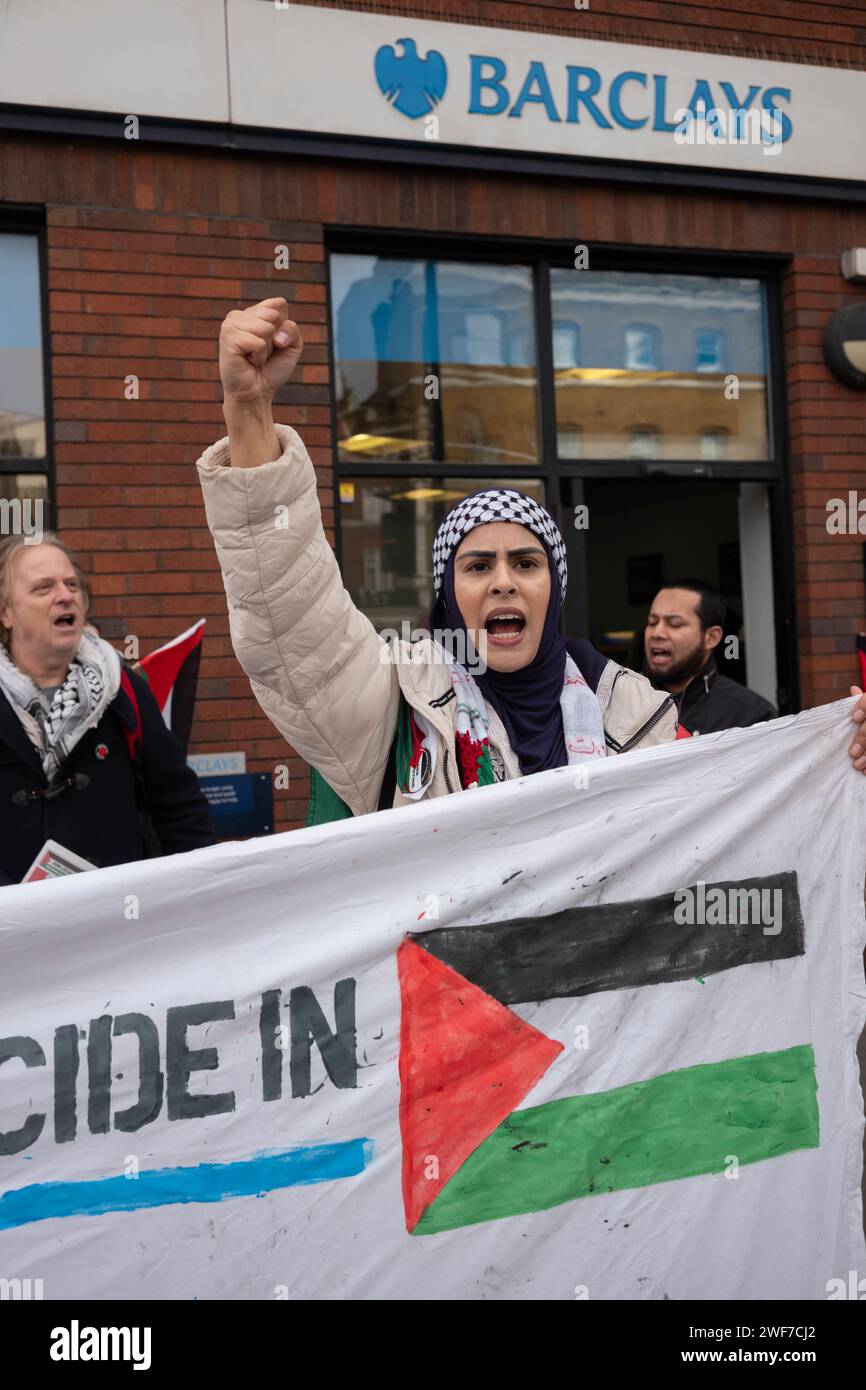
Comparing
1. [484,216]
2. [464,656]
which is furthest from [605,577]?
[464,656]

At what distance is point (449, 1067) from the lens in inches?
90.1

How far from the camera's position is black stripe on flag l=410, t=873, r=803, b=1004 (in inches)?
93.0

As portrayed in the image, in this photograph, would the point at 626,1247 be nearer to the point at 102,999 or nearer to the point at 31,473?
the point at 102,999

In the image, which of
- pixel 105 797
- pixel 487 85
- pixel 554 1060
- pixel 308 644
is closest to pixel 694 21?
pixel 487 85

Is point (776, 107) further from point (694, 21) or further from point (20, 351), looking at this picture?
point (20, 351)

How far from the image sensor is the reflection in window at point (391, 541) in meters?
6.22

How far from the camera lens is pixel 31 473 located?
5680 mm

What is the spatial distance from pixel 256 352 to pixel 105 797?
1.70m

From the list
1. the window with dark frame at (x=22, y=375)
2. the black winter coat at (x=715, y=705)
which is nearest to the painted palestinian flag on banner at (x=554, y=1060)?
the black winter coat at (x=715, y=705)

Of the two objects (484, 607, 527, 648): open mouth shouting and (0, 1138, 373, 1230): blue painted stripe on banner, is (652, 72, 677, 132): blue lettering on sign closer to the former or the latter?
(484, 607, 527, 648): open mouth shouting

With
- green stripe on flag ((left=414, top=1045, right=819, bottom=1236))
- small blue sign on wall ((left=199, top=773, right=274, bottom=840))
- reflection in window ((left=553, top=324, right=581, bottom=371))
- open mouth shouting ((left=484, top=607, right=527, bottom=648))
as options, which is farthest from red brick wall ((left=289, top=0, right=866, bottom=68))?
green stripe on flag ((left=414, top=1045, right=819, bottom=1236))

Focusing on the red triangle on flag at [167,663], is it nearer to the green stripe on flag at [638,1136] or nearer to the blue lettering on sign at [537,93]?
the blue lettering on sign at [537,93]

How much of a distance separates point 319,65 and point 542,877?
15.2 feet
